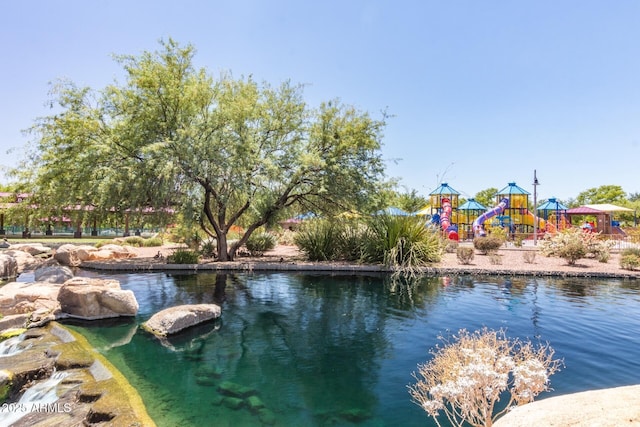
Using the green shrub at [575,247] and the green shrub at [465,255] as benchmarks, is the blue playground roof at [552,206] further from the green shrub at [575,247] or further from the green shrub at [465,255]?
the green shrub at [465,255]

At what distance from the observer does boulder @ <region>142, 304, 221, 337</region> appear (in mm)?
7352

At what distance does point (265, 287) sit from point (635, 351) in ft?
30.3

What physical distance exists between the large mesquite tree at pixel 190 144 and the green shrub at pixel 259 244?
4.49 m

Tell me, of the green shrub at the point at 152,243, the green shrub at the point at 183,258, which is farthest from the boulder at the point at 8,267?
the green shrub at the point at 152,243

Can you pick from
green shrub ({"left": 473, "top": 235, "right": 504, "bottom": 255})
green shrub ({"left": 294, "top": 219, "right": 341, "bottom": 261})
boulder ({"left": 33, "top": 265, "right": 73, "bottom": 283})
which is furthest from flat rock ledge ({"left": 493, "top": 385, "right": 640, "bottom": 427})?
green shrub ({"left": 473, "top": 235, "right": 504, "bottom": 255})

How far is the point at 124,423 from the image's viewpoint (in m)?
3.93

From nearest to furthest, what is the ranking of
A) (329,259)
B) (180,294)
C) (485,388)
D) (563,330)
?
(485,388)
(563,330)
(180,294)
(329,259)

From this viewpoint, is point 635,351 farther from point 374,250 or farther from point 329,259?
point 329,259

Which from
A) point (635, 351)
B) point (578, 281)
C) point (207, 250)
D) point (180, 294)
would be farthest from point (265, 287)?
point (578, 281)

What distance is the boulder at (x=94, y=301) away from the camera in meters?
8.28

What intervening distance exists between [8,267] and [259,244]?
10.7 metres

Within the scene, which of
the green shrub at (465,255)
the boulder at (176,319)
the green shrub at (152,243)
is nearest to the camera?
the boulder at (176,319)

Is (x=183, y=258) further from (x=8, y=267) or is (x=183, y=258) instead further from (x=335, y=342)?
(x=335, y=342)

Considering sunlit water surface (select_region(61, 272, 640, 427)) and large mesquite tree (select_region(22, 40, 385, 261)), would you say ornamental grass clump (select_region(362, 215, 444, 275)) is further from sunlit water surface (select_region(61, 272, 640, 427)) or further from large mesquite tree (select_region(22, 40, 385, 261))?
sunlit water surface (select_region(61, 272, 640, 427))
